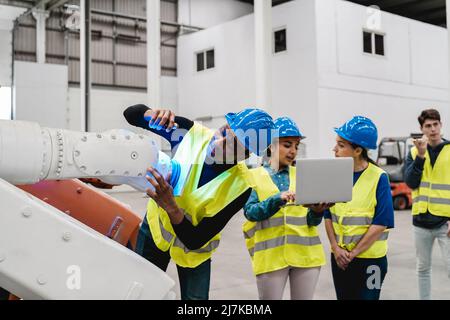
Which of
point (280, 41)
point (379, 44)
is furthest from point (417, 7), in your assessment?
point (280, 41)

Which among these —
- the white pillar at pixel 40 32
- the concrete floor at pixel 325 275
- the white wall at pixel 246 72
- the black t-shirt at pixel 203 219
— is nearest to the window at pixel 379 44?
the white wall at pixel 246 72

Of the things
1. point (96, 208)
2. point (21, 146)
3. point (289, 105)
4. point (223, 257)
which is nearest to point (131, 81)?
point (289, 105)

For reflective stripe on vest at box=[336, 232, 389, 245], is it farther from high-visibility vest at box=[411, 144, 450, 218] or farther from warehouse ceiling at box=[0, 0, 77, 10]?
warehouse ceiling at box=[0, 0, 77, 10]

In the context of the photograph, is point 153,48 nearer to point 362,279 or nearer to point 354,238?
point 354,238

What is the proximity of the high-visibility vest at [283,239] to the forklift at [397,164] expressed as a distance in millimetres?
7757

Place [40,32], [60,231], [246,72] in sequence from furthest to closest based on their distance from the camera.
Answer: [40,32] → [246,72] → [60,231]

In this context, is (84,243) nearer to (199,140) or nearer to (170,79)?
(199,140)

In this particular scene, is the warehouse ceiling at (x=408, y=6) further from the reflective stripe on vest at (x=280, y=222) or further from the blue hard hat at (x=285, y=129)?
the reflective stripe on vest at (x=280, y=222)

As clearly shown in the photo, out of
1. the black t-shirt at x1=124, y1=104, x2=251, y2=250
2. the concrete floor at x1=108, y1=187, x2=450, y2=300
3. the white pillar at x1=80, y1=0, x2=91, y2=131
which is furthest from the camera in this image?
the white pillar at x1=80, y1=0, x2=91, y2=131

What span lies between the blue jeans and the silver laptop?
1562 millimetres

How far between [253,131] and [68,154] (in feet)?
2.31

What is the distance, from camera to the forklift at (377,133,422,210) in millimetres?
9875

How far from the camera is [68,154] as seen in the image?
0.99 m

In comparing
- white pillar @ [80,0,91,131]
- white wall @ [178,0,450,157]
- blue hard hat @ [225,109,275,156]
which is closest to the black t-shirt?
blue hard hat @ [225,109,275,156]
